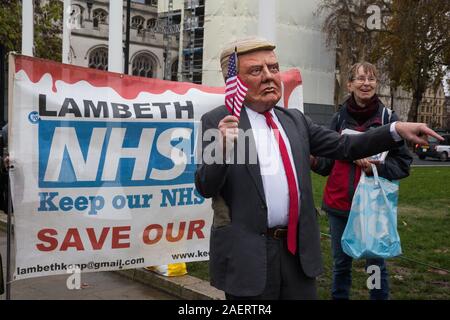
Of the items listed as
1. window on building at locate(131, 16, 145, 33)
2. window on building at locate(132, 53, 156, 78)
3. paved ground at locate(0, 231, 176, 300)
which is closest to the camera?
paved ground at locate(0, 231, 176, 300)

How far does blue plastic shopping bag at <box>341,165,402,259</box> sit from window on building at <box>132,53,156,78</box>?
2282 inches

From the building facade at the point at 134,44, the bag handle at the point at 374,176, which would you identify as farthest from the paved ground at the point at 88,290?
the building facade at the point at 134,44

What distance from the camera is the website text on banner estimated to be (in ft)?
12.7

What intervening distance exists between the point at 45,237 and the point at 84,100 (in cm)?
104

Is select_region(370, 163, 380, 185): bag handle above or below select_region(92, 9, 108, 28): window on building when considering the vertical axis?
below

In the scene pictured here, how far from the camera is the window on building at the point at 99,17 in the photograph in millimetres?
58669

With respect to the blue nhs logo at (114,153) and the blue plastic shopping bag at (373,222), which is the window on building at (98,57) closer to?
the blue nhs logo at (114,153)

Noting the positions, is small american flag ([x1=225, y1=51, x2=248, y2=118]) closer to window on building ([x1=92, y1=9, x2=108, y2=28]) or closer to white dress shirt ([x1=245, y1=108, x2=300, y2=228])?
white dress shirt ([x1=245, y1=108, x2=300, y2=228])

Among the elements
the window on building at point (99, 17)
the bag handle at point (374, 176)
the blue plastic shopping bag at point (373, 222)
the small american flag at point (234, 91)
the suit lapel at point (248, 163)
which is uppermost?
the window on building at point (99, 17)

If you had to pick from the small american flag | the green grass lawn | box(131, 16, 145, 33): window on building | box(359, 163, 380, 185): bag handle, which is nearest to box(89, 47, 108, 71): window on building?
box(131, 16, 145, 33): window on building

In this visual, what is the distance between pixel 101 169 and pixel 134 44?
5760 cm

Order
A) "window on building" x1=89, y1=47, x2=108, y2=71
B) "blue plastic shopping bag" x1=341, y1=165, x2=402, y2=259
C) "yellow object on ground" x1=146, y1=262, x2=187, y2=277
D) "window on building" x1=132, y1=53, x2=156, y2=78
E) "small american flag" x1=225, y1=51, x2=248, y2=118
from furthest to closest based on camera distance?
"window on building" x1=132, y1=53, x2=156, y2=78, "window on building" x1=89, y1=47, x2=108, y2=71, "yellow object on ground" x1=146, y1=262, x2=187, y2=277, "blue plastic shopping bag" x1=341, y1=165, x2=402, y2=259, "small american flag" x1=225, y1=51, x2=248, y2=118

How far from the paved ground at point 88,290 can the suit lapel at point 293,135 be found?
Answer: 2653mm

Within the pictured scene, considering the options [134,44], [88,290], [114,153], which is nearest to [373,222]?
[114,153]
